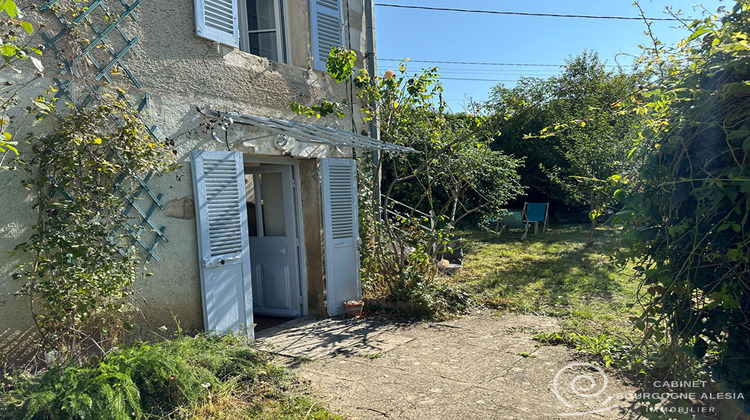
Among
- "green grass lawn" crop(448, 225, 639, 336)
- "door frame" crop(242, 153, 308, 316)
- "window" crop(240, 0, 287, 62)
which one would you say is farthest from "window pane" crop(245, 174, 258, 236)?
"green grass lawn" crop(448, 225, 639, 336)

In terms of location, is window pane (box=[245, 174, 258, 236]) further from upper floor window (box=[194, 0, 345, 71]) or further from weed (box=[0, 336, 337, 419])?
weed (box=[0, 336, 337, 419])

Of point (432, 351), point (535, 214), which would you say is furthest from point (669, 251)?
point (535, 214)

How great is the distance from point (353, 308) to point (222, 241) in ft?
6.50

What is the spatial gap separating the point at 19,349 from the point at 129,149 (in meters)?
1.61

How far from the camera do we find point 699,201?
7.45 feet

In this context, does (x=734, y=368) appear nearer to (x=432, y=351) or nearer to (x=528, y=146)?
(x=432, y=351)

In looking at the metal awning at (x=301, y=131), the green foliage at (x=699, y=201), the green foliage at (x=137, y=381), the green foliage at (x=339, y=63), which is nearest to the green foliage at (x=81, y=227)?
the green foliage at (x=137, y=381)

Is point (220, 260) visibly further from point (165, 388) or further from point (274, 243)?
point (165, 388)

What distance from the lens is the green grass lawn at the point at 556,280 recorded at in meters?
5.98

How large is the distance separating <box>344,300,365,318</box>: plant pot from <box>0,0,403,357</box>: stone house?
4.7 inches

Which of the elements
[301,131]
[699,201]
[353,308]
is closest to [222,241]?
[301,131]

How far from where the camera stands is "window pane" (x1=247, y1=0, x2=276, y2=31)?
5840mm

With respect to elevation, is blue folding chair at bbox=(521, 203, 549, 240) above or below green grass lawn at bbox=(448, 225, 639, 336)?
above

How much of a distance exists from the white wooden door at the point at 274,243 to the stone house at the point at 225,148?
2cm
